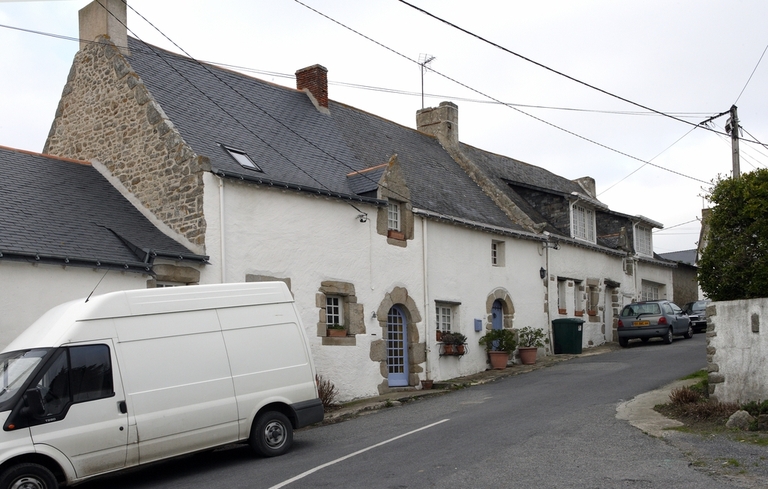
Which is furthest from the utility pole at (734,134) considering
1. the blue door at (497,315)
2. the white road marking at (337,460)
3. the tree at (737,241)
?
the white road marking at (337,460)

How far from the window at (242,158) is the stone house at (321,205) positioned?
0.15 feet

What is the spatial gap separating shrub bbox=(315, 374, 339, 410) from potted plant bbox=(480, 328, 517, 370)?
20.1 feet

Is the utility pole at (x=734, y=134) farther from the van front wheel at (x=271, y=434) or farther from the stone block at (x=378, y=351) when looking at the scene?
the van front wheel at (x=271, y=434)

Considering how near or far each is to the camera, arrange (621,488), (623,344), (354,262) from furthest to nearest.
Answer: (623,344)
(354,262)
(621,488)

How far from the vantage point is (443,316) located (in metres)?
20.1

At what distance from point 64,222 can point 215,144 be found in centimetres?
364

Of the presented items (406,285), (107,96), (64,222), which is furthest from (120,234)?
(406,285)

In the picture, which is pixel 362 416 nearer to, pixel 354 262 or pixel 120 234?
pixel 354 262

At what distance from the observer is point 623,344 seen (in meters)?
25.9

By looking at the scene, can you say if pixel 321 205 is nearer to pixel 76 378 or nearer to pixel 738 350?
pixel 76 378

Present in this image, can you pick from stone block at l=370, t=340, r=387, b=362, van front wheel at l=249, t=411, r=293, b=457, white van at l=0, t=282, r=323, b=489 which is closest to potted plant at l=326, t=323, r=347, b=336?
stone block at l=370, t=340, r=387, b=362

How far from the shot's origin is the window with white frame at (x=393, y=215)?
18328 millimetres

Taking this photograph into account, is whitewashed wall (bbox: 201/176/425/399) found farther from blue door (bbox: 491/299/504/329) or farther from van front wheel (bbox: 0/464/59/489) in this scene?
van front wheel (bbox: 0/464/59/489)

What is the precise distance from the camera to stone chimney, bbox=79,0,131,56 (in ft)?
55.1
